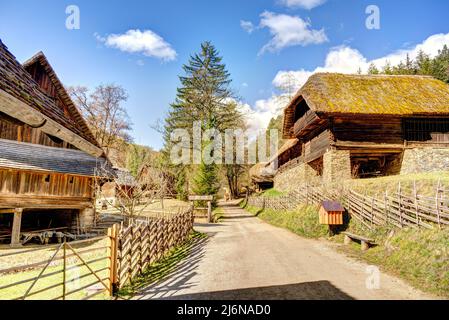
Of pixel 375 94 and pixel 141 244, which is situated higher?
pixel 375 94

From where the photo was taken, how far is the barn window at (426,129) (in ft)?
58.3

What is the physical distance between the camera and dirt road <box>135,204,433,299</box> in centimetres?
612

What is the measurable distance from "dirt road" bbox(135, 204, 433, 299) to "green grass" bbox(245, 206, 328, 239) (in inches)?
67.6

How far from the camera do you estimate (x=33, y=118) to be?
7.33 feet

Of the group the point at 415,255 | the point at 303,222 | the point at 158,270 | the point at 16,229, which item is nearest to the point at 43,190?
the point at 16,229

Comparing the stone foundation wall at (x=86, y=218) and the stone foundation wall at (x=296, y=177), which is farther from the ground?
the stone foundation wall at (x=296, y=177)

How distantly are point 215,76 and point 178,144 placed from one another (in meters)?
9.09

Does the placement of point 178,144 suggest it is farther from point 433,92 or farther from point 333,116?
point 433,92

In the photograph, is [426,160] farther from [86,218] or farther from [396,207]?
[86,218]

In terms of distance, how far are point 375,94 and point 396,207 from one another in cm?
1162

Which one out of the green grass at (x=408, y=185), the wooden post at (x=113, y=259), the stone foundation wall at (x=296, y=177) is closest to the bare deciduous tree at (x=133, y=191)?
the wooden post at (x=113, y=259)

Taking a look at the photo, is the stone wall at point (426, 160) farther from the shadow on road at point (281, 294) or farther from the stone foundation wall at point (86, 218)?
the stone foundation wall at point (86, 218)

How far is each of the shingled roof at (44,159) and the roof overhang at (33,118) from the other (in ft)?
46.2

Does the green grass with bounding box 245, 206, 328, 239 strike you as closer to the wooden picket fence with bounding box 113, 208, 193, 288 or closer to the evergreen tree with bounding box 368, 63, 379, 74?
the wooden picket fence with bounding box 113, 208, 193, 288
